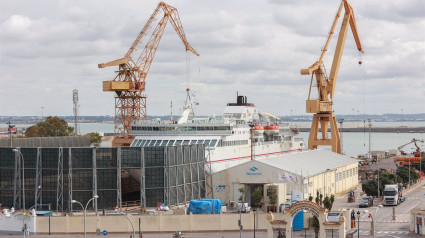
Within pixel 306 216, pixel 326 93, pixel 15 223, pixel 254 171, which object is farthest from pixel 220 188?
pixel 326 93

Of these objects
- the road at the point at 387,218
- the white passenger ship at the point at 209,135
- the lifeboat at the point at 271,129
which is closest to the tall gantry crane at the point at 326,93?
the lifeboat at the point at 271,129

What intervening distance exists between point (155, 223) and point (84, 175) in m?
10.5

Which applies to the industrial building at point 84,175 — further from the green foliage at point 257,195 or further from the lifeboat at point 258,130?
the lifeboat at point 258,130

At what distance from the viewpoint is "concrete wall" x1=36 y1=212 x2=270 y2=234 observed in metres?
63.0

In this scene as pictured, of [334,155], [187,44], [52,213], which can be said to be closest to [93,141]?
[187,44]

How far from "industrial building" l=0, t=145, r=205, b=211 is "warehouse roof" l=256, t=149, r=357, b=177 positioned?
36.9ft

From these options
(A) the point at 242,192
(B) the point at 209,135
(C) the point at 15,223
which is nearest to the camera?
(C) the point at 15,223

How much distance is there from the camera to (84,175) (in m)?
69.9

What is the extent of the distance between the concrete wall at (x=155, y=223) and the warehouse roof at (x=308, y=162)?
48.3 ft

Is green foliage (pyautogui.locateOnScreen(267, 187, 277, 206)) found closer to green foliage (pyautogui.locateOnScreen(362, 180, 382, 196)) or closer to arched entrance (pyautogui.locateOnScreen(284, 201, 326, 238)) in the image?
arched entrance (pyautogui.locateOnScreen(284, 201, 326, 238))

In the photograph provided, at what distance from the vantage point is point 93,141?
162m

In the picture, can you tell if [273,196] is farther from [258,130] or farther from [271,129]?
[271,129]

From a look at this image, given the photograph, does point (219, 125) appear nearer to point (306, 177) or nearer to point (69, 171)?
point (306, 177)

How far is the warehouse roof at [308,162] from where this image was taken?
264 feet
